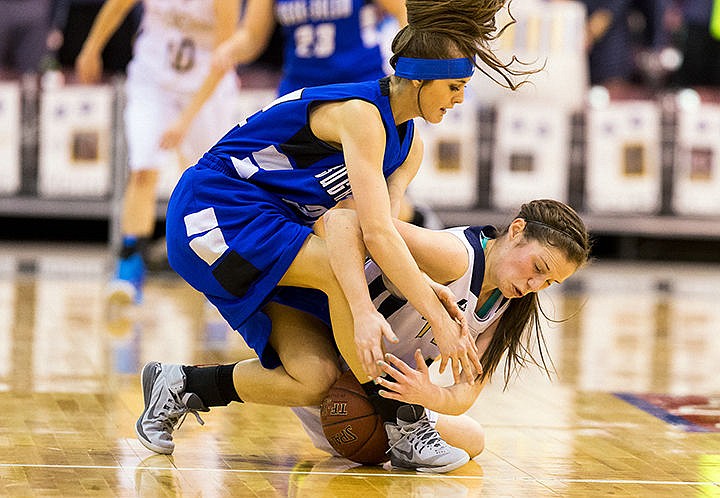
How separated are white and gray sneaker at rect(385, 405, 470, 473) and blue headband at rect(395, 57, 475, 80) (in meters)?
0.81

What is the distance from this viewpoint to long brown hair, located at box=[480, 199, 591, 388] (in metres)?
3.23

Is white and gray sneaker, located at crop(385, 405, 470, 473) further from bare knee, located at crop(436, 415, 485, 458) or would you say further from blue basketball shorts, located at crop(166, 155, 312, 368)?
blue basketball shorts, located at crop(166, 155, 312, 368)

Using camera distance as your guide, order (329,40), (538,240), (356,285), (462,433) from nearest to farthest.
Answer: (356,285)
(538,240)
(462,433)
(329,40)

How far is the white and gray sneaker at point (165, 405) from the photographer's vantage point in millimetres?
3396

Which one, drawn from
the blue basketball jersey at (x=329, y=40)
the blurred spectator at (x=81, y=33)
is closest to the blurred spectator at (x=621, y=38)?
the blurred spectator at (x=81, y=33)

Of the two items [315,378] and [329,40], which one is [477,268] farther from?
[329,40]

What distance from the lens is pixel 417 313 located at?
3.39 meters

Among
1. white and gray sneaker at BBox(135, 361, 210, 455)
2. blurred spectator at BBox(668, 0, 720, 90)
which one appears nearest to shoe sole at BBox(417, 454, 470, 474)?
white and gray sneaker at BBox(135, 361, 210, 455)

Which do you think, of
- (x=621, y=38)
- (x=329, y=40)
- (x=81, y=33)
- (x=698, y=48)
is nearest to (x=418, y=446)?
(x=329, y=40)

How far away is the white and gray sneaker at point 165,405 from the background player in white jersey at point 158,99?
115 inches

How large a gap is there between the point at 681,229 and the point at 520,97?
4.92 feet

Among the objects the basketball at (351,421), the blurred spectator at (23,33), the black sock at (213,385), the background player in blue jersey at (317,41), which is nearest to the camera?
the basketball at (351,421)

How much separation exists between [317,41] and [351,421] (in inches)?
116

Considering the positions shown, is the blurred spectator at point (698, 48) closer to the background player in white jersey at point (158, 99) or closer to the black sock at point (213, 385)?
the background player in white jersey at point (158, 99)
